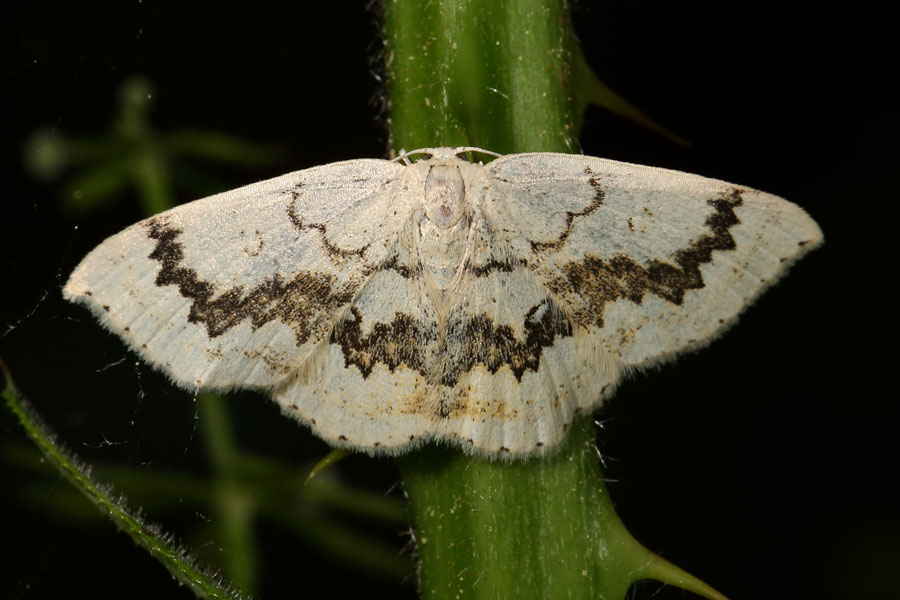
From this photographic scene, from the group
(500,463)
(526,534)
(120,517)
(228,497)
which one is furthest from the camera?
(228,497)

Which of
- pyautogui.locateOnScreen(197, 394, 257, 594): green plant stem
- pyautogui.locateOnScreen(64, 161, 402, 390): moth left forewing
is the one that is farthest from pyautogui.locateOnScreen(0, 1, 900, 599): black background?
pyautogui.locateOnScreen(64, 161, 402, 390): moth left forewing

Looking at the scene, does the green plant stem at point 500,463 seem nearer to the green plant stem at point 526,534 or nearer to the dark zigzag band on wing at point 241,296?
the green plant stem at point 526,534

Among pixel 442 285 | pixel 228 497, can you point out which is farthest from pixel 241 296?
pixel 228 497

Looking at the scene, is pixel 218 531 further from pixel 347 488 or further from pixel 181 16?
pixel 181 16

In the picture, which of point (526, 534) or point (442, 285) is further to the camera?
point (442, 285)

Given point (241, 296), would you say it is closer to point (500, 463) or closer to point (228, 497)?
point (500, 463)

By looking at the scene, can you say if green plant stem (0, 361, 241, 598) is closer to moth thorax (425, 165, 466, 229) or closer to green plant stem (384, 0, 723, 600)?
green plant stem (384, 0, 723, 600)

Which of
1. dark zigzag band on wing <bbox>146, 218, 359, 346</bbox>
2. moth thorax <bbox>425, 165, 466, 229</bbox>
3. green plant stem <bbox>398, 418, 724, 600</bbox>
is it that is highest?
moth thorax <bbox>425, 165, 466, 229</bbox>

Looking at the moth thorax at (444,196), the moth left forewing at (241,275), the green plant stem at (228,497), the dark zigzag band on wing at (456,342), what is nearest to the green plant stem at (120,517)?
the moth left forewing at (241,275)
